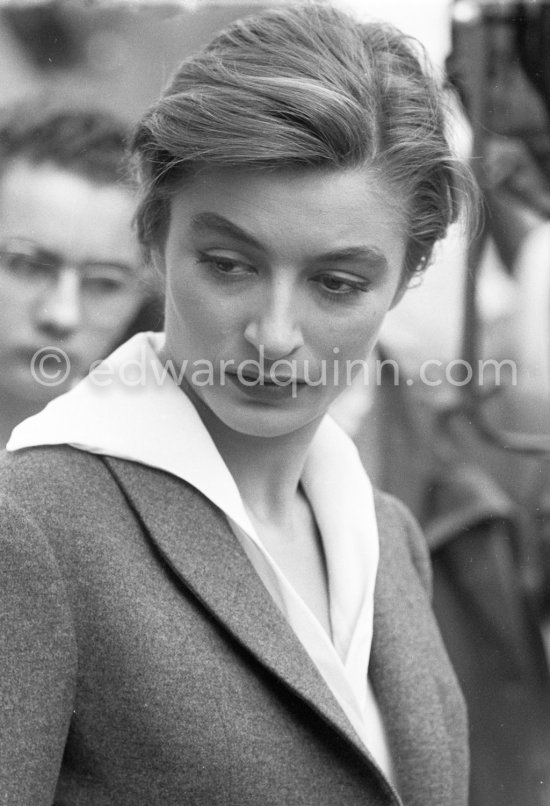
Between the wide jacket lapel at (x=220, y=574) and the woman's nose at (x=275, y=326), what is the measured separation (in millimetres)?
177

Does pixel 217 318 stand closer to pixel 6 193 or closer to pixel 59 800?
pixel 59 800

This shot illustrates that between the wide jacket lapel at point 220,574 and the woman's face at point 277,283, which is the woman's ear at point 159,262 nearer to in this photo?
the woman's face at point 277,283

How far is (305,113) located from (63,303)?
41.3 inches

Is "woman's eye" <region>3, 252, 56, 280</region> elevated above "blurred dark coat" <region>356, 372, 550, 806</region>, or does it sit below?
above

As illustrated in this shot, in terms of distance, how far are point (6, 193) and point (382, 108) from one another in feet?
3.61

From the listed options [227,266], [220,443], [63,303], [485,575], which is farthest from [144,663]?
[485,575]

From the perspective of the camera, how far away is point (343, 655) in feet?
3.41

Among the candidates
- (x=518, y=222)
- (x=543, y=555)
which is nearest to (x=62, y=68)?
(x=518, y=222)

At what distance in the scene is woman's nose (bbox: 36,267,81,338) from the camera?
177 centimetres

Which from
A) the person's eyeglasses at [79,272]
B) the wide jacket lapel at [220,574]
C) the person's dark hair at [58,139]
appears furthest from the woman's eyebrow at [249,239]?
the person's dark hair at [58,139]

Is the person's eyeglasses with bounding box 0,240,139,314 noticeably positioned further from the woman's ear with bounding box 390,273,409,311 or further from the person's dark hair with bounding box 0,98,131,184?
the woman's ear with bounding box 390,273,409,311

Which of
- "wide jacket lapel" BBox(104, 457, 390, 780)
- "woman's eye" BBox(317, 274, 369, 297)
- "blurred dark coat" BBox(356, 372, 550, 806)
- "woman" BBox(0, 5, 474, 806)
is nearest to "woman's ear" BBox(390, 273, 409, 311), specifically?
"woman" BBox(0, 5, 474, 806)

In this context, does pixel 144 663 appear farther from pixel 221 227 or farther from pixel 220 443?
pixel 221 227

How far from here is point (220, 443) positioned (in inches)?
40.4
